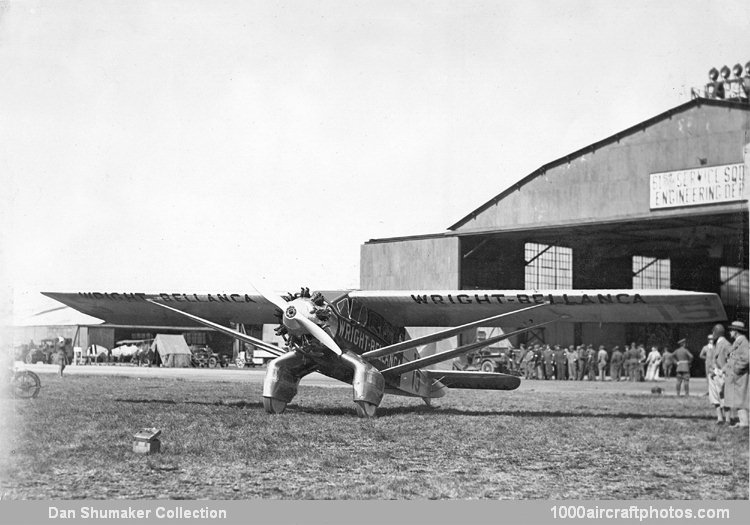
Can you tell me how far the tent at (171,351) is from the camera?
4506cm

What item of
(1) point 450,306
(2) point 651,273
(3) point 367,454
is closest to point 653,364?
(2) point 651,273

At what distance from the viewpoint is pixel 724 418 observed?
12.4 m

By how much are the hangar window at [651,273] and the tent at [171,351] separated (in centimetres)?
2598

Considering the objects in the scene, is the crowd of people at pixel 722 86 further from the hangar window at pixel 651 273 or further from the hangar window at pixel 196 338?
the hangar window at pixel 196 338

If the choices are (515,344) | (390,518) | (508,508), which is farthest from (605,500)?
(515,344)

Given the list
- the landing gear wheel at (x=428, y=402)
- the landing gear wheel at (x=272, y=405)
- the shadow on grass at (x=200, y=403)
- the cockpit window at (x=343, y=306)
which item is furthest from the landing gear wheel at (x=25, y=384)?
the landing gear wheel at (x=428, y=402)

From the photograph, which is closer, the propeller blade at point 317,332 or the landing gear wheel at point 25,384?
the propeller blade at point 317,332

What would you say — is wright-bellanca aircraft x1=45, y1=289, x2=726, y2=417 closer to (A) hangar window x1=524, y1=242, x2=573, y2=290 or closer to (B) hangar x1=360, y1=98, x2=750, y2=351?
(B) hangar x1=360, y1=98, x2=750, y2=351

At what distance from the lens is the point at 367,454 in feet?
31.4

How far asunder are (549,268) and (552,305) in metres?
20.0

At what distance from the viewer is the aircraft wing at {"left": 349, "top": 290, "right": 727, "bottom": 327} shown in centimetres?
1258

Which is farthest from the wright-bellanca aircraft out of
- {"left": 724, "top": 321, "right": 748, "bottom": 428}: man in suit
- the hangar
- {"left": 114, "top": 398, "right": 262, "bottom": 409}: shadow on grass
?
the hangar

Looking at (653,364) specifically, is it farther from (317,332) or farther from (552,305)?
(317,332)

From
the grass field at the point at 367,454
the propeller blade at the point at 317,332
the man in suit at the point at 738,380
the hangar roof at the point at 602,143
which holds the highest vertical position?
the hangar roof at the point at 602,143
